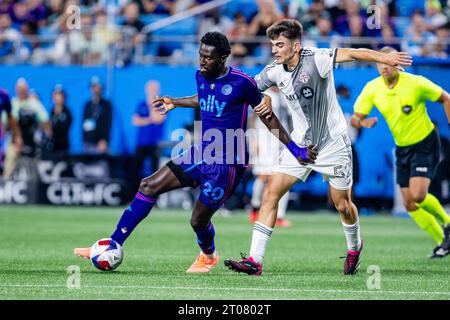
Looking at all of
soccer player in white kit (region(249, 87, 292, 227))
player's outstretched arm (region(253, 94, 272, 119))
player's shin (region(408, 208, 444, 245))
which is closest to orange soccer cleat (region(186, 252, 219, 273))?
player's outstretched arm (region(253, 94, 272, 119))

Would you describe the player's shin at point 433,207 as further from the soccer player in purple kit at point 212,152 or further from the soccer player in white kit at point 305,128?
the soccer player in purple kit at point 212,152

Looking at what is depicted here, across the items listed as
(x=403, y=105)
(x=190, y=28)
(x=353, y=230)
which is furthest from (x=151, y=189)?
(x=190, y=28)

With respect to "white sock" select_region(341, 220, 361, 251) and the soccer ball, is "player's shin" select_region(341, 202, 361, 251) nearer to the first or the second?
"white sock" select_region(341, 220, 361, 251)

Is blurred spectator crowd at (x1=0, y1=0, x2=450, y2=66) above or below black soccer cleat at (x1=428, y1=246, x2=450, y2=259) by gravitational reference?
above

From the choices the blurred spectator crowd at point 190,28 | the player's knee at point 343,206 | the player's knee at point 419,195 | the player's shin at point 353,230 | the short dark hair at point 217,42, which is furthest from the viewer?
the blurred spectator crowd at point 190,28

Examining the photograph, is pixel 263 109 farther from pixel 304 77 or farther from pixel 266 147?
pixel 266 147

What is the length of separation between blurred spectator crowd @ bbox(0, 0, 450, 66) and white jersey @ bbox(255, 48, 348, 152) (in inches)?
416

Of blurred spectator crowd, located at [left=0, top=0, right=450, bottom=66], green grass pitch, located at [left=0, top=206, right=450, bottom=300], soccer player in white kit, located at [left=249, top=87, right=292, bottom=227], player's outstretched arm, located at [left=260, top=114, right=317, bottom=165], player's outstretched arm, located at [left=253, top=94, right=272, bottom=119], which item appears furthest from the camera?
blurred spectator crowd, located at [left=0, top=0, right=450, bottom=66]

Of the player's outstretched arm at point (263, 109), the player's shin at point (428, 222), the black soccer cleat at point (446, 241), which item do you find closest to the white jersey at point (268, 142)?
the player's shin at point (428, 222)

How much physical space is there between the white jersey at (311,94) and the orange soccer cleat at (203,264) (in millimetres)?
1509

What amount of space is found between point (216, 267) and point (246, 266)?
43.1 inches

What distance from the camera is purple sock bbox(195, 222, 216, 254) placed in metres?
10.1

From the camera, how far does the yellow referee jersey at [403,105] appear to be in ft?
41.5
